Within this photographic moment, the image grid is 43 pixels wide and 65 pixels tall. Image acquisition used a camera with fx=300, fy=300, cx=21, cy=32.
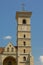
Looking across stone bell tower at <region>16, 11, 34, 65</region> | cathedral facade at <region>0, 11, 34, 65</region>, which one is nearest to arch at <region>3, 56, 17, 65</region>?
cathedral facade at <region>0, 11, 34, 65</region>

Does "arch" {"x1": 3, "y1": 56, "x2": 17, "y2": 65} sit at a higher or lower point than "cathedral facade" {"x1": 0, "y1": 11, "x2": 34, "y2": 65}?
lower

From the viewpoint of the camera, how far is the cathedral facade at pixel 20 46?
59750mm

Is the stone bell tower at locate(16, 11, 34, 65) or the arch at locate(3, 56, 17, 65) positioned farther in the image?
the arch at locate(3, 56, 17, 65)

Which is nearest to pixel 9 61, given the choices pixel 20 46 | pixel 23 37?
pixel 20 46

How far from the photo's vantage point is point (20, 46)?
198 feet

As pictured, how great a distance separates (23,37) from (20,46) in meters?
1.92

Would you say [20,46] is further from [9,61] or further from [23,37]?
[9,61]

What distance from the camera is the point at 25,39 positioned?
60.5 m

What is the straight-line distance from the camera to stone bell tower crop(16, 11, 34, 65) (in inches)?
2335

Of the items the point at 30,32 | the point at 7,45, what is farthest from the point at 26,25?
the point at 7,45

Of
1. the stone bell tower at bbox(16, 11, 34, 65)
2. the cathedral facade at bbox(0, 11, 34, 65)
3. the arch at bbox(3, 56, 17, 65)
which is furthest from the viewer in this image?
the arch at bbox(3, 56, 17, 65)

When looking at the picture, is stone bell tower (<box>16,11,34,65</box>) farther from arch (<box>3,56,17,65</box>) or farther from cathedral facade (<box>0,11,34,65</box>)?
arch (<box>3,56,17,65</box>)

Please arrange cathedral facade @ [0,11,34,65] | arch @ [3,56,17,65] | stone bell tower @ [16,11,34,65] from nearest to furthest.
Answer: stone bell tower @ [16,11,34,65], cathedral facade @ [0,11,34,65], arch @ [3,56,17,65]

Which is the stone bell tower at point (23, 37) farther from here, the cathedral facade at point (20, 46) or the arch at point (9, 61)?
the arch at point (9, 61)
